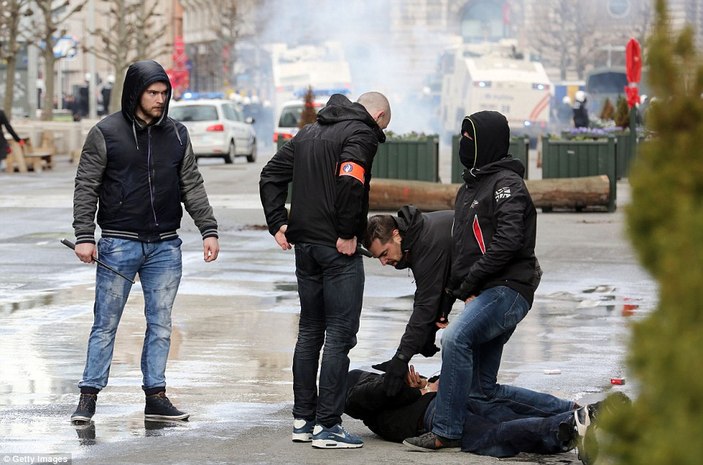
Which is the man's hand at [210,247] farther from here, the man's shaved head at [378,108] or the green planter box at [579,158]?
the green planter box at [579,158]

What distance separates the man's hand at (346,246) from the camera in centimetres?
670

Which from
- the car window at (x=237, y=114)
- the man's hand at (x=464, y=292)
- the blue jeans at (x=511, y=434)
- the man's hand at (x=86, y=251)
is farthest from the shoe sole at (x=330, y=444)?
the car window at (x=237, y=114)

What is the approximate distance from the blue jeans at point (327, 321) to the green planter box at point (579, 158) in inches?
623

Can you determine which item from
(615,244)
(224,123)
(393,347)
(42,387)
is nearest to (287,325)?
(393,347)

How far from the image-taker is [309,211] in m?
6.82

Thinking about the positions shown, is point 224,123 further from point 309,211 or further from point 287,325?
point 309,211

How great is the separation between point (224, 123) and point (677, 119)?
35.9m

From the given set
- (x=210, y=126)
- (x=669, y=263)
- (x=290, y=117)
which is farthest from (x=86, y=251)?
(x=290, y=117)

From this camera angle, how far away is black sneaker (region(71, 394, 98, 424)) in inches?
286

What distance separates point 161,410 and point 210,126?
3099 centimetres

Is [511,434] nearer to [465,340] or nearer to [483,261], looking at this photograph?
[465,340]

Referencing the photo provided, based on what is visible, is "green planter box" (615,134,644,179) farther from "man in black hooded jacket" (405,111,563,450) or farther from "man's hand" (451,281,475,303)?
"man's hand" (451,281,475,303)

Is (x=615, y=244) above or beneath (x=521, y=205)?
beneath

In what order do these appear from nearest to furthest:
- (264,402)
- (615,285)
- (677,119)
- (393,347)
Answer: (677,119) < (264,402) < (393,347) < (615,285)
